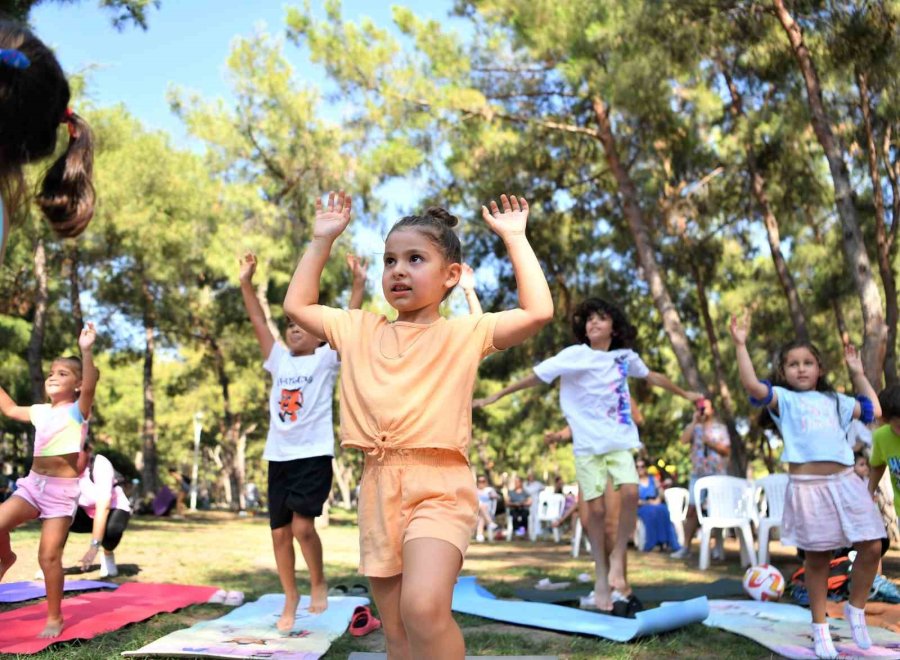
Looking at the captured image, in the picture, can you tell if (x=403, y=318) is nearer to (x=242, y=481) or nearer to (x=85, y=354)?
(x=85, y=354)

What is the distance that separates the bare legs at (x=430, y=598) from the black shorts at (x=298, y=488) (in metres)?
2.55

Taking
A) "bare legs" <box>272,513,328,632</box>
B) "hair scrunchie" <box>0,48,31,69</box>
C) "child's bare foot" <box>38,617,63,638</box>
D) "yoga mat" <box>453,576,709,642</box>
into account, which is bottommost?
"yoga mat" <box>453,576,709,642</box>

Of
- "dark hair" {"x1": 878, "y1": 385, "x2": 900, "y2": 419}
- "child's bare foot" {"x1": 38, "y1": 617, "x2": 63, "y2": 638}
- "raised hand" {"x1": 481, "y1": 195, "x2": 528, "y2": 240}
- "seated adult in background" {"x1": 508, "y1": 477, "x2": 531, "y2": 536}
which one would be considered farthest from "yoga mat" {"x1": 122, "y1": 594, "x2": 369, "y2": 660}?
"seated adult in background" {"x1": 508, "y1": 477, "x2": 531, "y2": 536}

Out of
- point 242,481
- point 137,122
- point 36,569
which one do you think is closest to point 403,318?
point 36,569

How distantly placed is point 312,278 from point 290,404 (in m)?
2.48

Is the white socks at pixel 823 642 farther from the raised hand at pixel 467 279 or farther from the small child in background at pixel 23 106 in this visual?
the small child in background at pixel 23 106

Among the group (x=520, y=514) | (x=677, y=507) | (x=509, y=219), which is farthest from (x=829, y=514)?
(x=520, y=514)

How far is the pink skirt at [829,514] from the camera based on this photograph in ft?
15.2

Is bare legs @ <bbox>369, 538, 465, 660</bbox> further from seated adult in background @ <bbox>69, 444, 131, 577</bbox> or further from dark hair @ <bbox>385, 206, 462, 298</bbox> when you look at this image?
seated adult in background @ <bbox>69, 444, 131, 577</bbox>

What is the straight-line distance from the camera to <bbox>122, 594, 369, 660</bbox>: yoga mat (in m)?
4.25

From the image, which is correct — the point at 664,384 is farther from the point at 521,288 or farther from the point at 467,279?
the point at 521,288

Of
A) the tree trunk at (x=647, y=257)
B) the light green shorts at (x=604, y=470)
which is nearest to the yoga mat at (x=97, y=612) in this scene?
the light green shorts at (x=604, y=470)

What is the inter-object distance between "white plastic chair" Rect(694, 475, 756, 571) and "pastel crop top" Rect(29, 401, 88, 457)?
679 cm

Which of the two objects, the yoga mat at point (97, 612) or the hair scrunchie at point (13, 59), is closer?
the hair scrunchie at point (13, 59)
